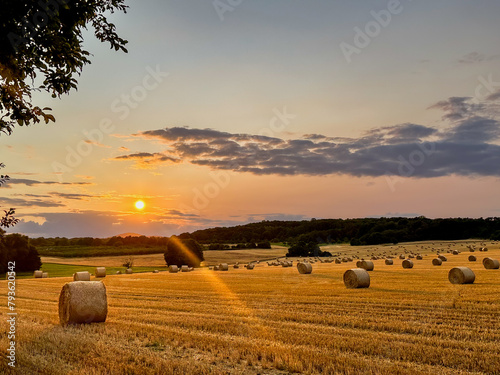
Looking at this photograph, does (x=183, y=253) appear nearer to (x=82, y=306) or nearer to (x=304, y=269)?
(x=304, y=269)

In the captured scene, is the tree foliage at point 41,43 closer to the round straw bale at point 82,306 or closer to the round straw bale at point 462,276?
the round straw bale at point 82,306

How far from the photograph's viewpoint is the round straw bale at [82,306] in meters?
14.2

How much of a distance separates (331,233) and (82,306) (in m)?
118

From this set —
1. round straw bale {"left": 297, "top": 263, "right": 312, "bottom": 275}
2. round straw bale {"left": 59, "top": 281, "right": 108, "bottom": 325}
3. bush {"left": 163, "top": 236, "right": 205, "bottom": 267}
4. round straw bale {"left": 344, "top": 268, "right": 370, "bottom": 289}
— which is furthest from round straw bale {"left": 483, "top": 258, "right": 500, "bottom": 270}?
bush {"left": 163, "top": 236, "right": 205, "bottom": 267}

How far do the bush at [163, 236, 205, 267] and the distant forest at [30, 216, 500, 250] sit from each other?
1173 centimetres

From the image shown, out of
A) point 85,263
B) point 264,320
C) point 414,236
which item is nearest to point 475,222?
point 414,236

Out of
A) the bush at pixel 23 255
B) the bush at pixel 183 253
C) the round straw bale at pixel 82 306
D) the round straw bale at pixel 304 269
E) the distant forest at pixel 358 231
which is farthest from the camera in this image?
the distant forest at pixel 358 231

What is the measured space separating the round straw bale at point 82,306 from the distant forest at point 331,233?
238ft

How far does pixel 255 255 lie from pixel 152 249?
25325 mm

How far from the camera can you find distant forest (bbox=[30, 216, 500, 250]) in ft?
340

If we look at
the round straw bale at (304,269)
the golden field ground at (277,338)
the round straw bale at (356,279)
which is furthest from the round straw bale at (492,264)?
the golden field ground at (277,338)

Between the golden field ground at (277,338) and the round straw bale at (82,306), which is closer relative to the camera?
the golden field ground at (277,338)

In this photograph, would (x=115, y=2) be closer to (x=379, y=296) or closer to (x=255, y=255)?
(x=379, y=296)

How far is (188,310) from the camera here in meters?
16.5
